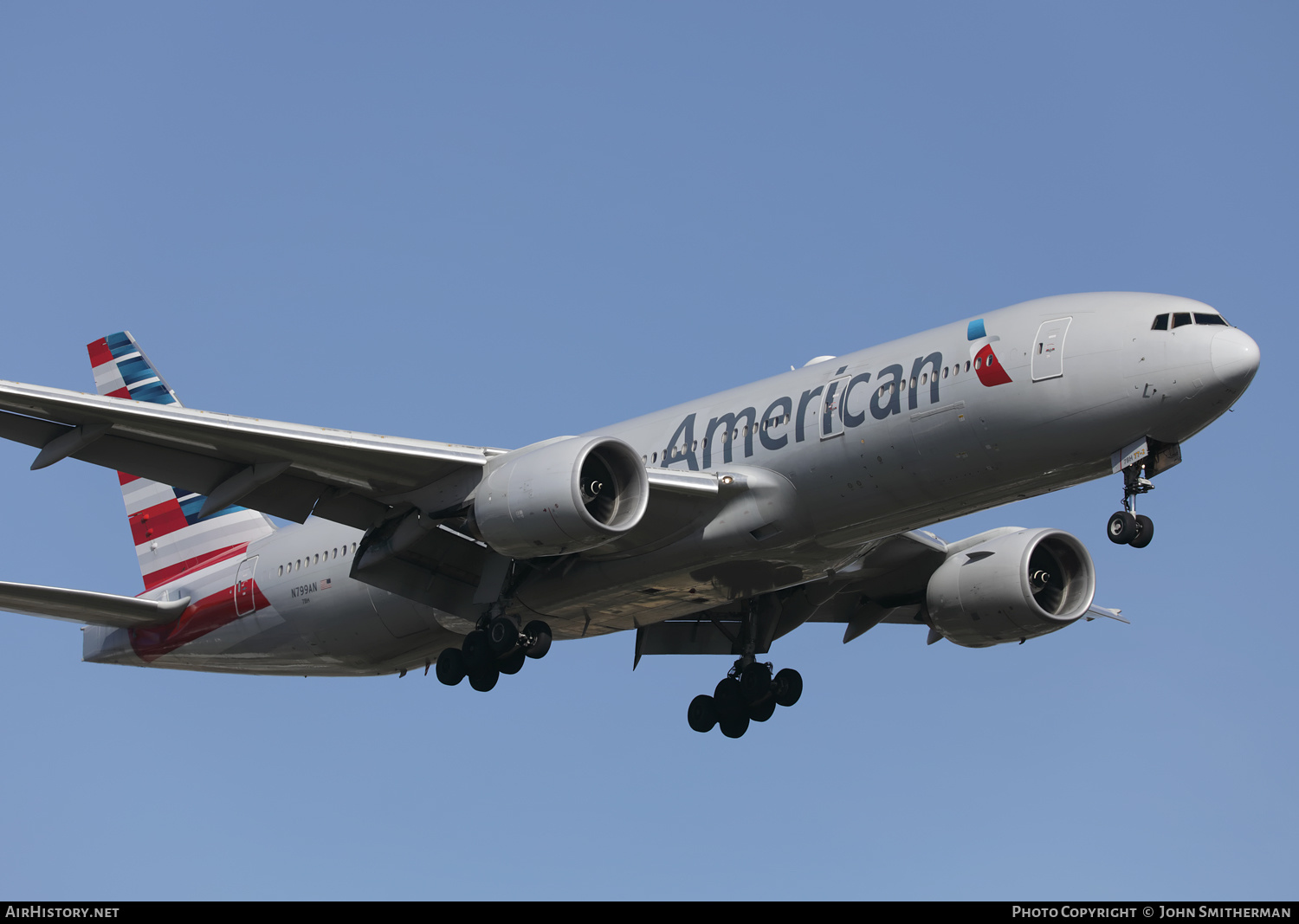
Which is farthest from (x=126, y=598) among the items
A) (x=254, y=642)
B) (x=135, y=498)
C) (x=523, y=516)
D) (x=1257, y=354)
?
(x=1257, y=354)

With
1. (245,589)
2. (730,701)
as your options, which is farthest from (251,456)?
(730,701)

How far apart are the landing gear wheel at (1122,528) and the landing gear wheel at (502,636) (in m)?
10.5

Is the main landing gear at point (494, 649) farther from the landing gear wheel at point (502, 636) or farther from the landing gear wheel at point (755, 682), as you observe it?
the landing gear wheel at point (755, 682)

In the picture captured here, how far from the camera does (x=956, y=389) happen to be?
24266mm

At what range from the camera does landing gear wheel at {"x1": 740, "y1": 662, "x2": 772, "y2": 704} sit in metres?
32.3

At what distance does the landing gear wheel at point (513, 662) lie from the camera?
91.9 feet

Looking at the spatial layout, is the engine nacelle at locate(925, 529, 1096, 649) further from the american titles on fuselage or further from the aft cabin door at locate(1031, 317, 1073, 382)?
the aft cabin door at locate(1031, 317, 1073, 382)

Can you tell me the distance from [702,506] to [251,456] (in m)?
7.57

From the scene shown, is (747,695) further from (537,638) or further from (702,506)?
(702,506)

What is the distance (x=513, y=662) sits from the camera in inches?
1106

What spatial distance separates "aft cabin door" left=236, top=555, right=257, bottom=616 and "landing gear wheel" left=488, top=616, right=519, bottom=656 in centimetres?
625
